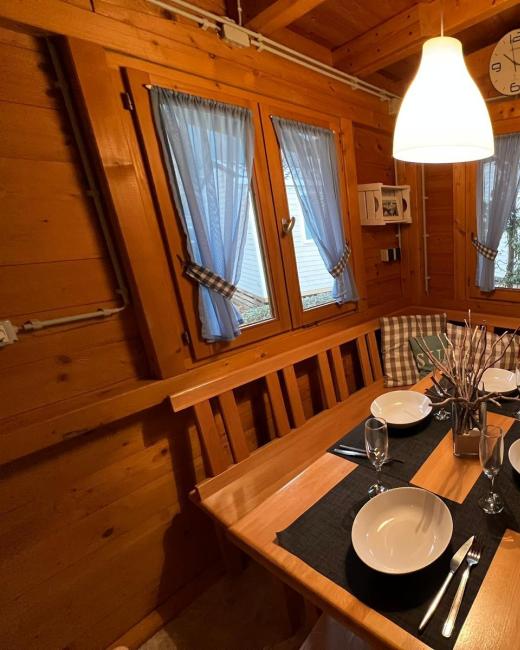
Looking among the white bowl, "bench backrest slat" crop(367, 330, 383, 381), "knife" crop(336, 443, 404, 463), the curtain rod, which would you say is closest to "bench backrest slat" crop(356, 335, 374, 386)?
"bench backrest slat" crop(367, 330, 383, 381)

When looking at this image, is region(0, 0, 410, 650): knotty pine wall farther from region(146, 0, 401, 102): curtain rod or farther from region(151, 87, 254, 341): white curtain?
region(151, 87, 254, 341): white curtain

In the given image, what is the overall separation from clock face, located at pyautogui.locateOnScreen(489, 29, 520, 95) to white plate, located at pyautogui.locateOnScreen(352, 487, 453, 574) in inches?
97.6

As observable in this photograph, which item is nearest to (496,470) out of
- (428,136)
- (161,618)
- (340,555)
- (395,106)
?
(340,555)

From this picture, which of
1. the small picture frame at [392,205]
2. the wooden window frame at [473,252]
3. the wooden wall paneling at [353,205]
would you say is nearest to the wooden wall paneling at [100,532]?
the wooden wall paneling at [353,205]

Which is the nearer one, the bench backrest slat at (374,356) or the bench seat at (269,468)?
the bench seat at (269,468)

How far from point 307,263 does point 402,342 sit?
2.79 feet

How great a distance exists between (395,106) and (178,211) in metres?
2.02

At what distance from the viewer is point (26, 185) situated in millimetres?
1121

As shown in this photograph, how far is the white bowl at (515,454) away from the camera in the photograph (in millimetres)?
957

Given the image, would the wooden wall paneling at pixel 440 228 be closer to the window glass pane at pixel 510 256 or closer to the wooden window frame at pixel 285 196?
the window glass pane at pixel 510 256

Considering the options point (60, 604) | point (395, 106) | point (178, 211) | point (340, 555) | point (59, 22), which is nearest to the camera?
point (340, 555)

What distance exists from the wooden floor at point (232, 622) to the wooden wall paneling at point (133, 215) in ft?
3.60

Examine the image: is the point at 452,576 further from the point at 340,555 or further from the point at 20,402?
the point at 20,402

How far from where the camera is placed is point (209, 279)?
4.91 ft
